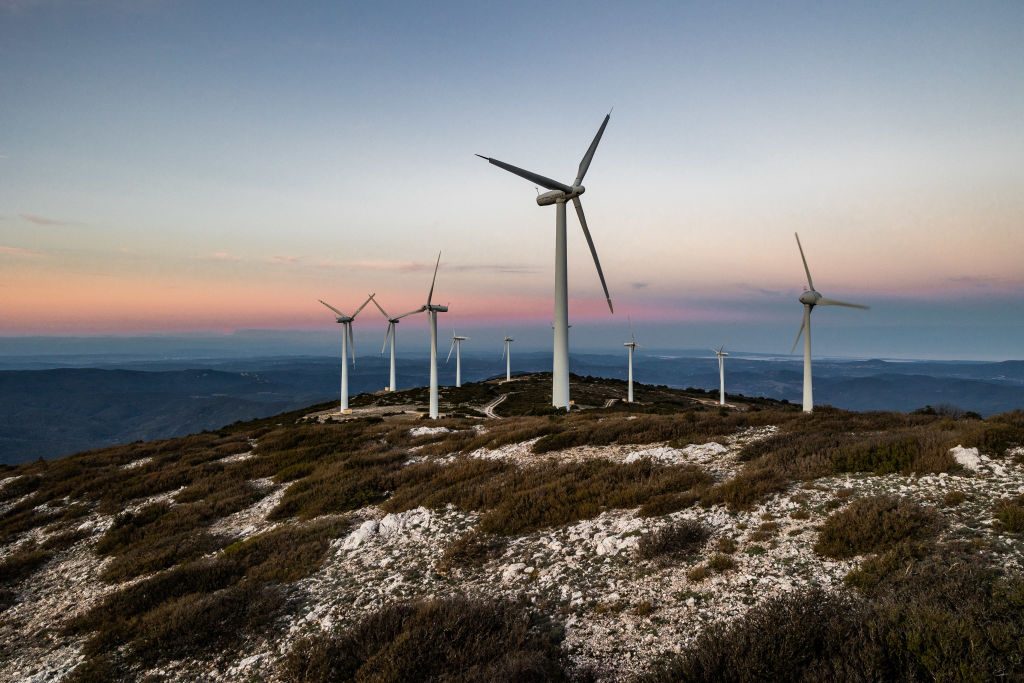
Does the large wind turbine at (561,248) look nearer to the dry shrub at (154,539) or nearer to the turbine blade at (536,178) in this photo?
the turbine blade at (536,178)

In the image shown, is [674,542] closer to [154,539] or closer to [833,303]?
[154,539]

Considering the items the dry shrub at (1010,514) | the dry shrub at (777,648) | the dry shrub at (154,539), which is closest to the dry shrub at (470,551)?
the dry shrub at (777,648)

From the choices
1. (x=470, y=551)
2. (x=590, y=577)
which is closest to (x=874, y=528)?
(x=590, y=577)

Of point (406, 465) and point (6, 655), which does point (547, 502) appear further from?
point (6, 655)

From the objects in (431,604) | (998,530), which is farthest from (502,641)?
(998,530)

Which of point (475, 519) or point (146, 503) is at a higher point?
point (475, 519)

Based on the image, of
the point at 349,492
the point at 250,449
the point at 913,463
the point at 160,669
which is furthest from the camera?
the point at 250,449

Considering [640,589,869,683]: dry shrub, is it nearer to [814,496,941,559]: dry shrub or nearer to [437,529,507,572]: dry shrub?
[814,496,941,559]: dry shrub

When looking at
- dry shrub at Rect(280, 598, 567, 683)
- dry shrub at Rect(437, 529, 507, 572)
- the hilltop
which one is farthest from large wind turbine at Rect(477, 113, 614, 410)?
dry shrub at Rect(280, 598, 567, 683)
